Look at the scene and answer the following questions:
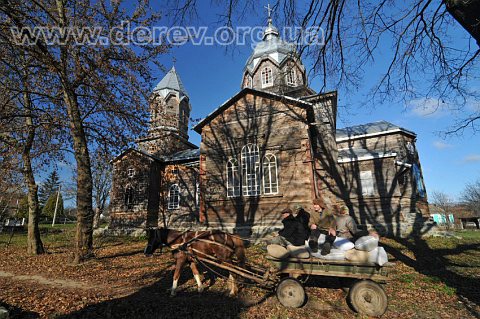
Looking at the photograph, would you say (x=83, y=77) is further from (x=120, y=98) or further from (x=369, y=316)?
(x=369, y=316)

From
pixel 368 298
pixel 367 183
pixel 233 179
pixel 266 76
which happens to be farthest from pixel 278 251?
pixel 266 76

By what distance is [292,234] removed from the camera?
234 inches

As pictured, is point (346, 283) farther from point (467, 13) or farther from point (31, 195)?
point (31, 195)

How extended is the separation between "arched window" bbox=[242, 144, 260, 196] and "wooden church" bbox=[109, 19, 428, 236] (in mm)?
65

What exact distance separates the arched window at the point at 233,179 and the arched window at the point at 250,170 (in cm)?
47

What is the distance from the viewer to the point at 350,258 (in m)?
5.20

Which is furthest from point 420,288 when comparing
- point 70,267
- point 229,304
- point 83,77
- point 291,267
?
point 83,77

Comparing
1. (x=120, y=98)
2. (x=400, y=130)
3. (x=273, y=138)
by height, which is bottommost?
(x=273, y=138)

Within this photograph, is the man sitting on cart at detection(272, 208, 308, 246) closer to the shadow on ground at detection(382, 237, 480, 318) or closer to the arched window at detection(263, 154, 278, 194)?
the shadow on ground at detection(382, 237, 480, 318)

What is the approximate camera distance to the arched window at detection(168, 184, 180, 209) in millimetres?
22933

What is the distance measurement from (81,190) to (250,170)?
917 centimetres

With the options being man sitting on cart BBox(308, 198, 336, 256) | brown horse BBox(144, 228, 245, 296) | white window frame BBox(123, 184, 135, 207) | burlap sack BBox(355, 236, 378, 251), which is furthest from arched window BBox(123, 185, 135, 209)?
burlap sack BBox(355, 236, 378, 251)

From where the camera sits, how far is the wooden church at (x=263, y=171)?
1459 centimetres

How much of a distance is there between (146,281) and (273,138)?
10587 millimetres
